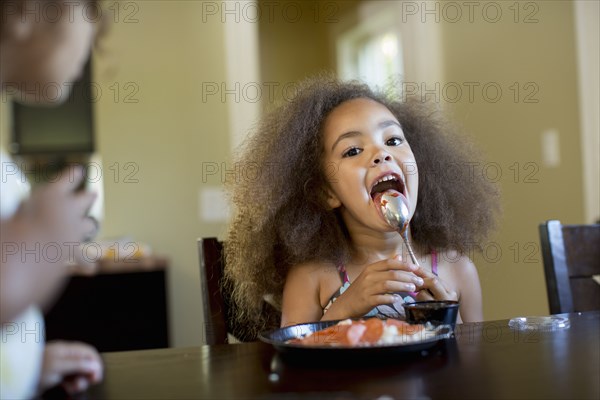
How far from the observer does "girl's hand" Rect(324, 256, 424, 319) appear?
1122 mm

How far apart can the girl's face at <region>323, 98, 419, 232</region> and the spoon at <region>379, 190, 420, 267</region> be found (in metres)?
0.02

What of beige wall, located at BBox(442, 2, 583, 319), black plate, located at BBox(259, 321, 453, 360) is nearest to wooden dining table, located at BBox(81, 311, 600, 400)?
black plate, located at BBox(259, 321, 453, 360)

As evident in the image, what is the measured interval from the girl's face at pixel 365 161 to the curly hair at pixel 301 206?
36 mm

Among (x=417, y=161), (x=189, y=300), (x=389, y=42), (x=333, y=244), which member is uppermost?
(x=389, y=42)

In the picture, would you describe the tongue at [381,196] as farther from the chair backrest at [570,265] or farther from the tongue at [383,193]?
the chair backrest at [570,265]

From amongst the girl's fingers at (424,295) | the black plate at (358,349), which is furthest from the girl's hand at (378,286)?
the black plate at (358,349)

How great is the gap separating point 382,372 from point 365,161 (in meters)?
0.62

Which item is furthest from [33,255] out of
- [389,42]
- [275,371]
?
[389,42]

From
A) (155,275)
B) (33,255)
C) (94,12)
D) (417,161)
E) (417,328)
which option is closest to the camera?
(33,255)

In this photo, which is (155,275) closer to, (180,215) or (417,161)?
(180,215)

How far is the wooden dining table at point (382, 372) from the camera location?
2.18 ft

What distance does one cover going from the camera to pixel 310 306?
52.7 inches

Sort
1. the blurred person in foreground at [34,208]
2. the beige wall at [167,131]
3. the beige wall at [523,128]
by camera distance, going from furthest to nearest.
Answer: the beige wall at [167,131], the beige wall at [523,128], the blurred person in foreground at [34,208]

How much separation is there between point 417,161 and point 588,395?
0.90 meters
